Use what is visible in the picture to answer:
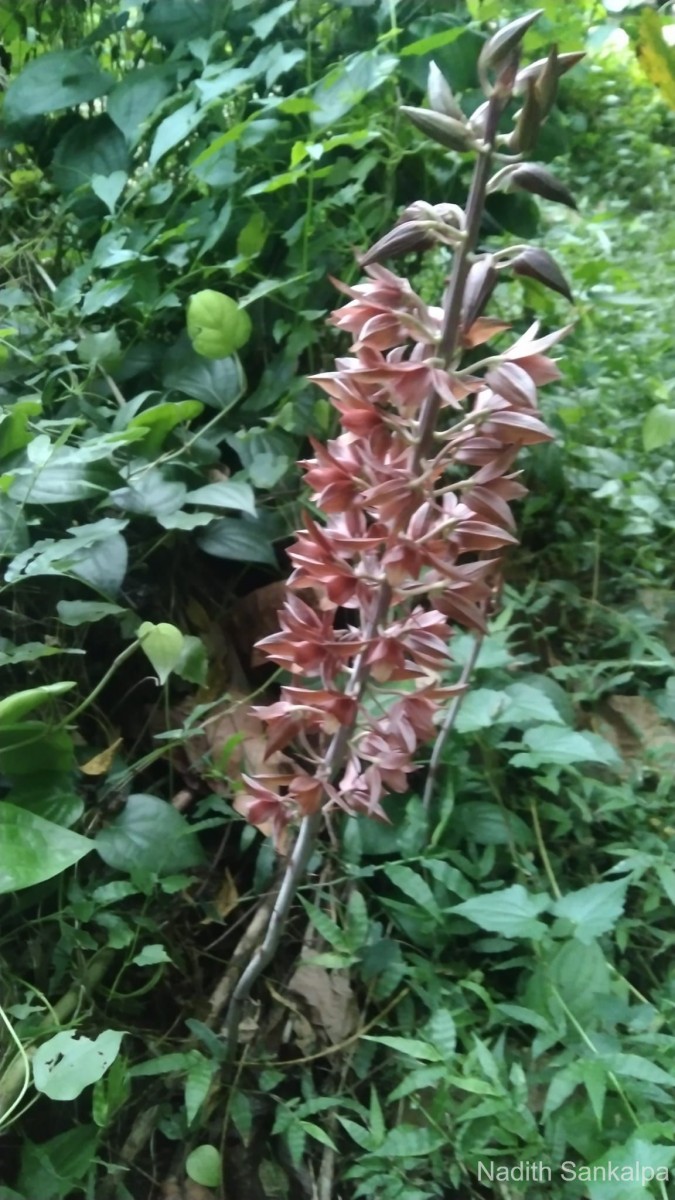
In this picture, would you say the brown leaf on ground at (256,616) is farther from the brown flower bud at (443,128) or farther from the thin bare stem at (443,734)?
the brown flower bud at (443,128)

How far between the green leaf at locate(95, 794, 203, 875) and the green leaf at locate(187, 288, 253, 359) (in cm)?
45

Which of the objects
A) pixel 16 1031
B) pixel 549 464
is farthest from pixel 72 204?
pixel 16 1031

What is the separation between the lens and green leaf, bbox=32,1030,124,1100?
59cm

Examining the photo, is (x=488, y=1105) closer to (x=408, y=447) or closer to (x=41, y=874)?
(x=41, y=874)

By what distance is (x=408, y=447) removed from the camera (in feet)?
1.72

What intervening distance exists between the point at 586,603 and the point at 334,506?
0.64 metres

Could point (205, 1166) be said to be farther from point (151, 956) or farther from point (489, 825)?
point (489, 825)

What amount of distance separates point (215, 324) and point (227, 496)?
0.59 ft

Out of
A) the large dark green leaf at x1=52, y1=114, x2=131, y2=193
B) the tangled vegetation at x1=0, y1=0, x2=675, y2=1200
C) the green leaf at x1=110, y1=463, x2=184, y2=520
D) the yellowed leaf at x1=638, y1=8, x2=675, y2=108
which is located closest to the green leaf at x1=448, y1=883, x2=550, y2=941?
the tangled vegetation at x1=0, y1=0, x2=675, y2=1200

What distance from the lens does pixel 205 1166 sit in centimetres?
69

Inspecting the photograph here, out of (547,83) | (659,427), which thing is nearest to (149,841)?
(547,83)

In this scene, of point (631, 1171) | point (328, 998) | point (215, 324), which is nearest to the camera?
point (631, 1171)

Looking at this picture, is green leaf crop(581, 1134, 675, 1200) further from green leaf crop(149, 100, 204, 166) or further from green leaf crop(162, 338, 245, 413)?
green leaf crop(149, 100, 204, 166)

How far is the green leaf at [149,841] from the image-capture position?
30.6 inches
